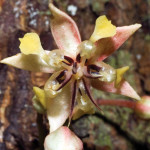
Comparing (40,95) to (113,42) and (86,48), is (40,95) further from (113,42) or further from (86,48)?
(113,42)

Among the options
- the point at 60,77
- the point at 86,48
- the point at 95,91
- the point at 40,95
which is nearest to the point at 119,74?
the point at 86,48

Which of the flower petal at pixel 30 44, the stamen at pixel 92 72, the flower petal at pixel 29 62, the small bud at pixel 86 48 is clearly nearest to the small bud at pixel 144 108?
the stamen at pixel 92 72

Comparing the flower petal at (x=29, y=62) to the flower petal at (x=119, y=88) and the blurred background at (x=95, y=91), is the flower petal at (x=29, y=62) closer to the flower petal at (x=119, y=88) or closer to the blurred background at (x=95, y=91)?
the blurred background at (x=95, y=91)

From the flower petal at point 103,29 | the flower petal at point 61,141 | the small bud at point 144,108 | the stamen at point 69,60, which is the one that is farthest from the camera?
the small bud at point 144,108

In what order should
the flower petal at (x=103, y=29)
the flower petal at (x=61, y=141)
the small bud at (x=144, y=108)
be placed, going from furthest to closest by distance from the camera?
the small bud at (x=144, y=108), the flower petal at (x=103, y=29), the flower petal at (x=61, y=141)

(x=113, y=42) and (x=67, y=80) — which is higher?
(x=113, y=42)

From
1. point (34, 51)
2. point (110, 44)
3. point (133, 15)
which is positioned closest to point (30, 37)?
point (34, 51)
